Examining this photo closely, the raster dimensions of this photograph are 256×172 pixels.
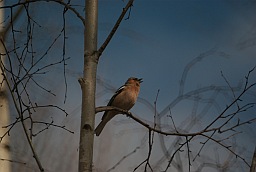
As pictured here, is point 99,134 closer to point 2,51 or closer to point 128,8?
point 2,51

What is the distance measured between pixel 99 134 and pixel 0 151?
127 centimetres

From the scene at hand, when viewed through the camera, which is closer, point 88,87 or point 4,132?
point 88,87

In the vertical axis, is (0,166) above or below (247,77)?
below

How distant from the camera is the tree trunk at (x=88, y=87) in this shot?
1.80 m

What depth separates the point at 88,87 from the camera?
194 centimetres

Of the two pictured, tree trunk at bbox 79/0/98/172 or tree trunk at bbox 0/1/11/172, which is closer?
tree trunk at bbox 79/0/98/172

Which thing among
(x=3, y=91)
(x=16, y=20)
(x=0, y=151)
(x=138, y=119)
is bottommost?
(x=0, y=151)

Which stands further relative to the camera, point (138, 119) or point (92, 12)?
point (138, 119)

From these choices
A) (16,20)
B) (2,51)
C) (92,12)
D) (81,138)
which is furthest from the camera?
(16,20)

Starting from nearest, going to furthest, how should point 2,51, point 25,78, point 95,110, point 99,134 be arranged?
1. point 95,110
2. point 25,78
3. point 2,51
4. point 99,134

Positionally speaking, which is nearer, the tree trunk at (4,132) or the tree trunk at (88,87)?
the tree trunk at (88,87)

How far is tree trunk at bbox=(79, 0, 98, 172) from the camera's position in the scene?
1.80m

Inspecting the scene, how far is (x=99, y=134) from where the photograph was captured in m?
3.46

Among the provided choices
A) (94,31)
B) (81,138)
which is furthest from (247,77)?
(81,138)
